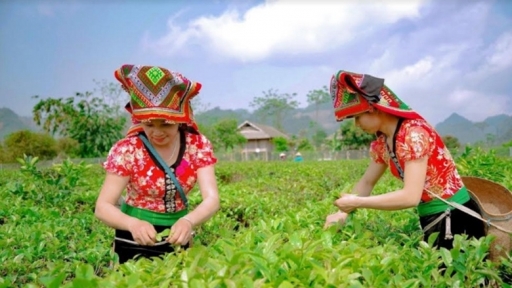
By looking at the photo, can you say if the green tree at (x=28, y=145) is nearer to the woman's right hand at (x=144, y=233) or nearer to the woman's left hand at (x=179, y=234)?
the woman's right hand at (x=144, y=233)

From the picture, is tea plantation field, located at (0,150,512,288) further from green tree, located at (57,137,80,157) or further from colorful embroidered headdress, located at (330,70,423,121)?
green tree, located at (57,137,80,157)

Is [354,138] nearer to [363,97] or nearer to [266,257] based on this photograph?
Answer: [363,97]

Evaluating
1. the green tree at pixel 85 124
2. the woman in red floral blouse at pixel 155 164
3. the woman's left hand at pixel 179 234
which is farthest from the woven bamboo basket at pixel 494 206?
the green tree at pixel 85 124

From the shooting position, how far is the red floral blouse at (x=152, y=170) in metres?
2.50

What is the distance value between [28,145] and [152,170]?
3197 cm

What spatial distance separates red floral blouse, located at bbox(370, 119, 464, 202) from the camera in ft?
7.61

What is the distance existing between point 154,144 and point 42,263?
98 centimetres

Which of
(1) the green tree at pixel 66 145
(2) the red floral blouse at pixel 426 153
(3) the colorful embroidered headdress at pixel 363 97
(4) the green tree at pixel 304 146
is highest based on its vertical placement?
(1) the green tree at pixel 66 145

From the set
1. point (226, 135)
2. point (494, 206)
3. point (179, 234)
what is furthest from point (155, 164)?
point (226, 135)

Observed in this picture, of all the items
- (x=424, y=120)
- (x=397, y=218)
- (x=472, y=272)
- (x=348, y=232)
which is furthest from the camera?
(x=397, y=218)

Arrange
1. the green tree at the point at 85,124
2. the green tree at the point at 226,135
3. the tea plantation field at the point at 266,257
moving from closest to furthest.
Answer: the tea plantation field at the point at 266,257 < the green tree at the point at 85,124 < the green tree at the point at 226,135

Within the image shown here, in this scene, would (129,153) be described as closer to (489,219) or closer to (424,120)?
(424,120)

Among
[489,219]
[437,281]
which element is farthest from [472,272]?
[489,219]

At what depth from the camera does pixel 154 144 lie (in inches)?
100.0
